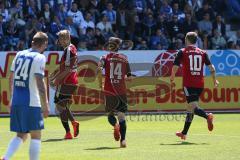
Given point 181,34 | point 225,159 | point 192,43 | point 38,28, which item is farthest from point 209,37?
point 225,159

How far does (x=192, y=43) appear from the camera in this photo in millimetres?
16578

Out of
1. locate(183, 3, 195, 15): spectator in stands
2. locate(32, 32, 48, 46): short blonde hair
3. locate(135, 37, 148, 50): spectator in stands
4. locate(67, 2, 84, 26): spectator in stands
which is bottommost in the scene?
locate(32, 32, 48, 46): short blonde hair

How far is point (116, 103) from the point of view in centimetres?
1548

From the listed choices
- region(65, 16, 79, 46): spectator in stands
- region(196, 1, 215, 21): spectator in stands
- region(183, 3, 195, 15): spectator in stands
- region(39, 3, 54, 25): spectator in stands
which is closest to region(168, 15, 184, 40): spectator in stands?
region(183, 3, 195, 15): spectator in stands

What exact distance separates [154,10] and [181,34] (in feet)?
6.17

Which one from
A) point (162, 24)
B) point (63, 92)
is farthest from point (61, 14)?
point (63, 92)

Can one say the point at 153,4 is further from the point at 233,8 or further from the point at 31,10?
the point at 31,10

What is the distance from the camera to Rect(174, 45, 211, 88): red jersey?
16750mm

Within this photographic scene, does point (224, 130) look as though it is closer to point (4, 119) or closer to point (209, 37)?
point (4, 119)

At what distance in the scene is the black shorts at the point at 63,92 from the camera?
17.2 meters

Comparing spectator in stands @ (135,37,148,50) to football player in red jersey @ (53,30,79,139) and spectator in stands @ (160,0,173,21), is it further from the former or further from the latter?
football player in red jersey @ (53,30,79,139)

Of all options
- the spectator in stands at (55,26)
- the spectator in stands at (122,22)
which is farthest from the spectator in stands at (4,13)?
the spectator in stands at (122,22)

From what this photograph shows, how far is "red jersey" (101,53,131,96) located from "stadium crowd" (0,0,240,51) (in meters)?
10.6

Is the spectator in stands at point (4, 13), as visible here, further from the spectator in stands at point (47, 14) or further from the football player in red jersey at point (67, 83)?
the football player in red jersey at point (67, 83)
